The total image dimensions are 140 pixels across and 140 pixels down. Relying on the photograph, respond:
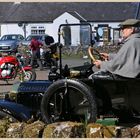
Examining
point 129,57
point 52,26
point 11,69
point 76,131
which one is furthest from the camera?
point 52,26

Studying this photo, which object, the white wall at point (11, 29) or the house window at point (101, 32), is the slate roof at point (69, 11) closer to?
the white wall at point (11, 29)

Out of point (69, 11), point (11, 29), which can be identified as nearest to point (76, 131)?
point (69, 11)

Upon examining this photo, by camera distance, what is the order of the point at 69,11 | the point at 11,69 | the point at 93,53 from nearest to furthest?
the point at 93,53 < the point at 11,69 < the point at 69,11

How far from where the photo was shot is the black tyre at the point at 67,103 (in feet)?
18.0

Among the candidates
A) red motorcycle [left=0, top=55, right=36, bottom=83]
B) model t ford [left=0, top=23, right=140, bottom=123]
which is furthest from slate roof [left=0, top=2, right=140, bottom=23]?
model t ford [left=0, top=23, right=140, bottom=123]

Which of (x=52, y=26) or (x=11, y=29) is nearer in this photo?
(x=52, y=26)

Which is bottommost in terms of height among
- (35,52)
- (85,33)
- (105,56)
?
(35,52)

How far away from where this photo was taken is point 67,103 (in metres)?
5.62

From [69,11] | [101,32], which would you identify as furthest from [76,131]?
[69,11]

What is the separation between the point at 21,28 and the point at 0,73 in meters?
41.3

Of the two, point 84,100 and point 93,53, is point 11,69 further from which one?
point 84,100

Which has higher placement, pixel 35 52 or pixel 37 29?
pixel 37 29

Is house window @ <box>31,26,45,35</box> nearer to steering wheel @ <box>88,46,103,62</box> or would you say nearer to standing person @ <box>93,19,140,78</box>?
steering wheel @ <box>88,46,103,62</box>

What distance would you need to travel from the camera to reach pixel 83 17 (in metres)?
55.0
